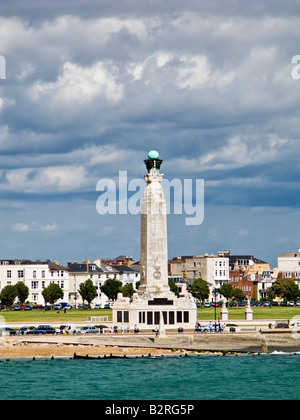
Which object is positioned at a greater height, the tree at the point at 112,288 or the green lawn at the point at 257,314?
the tree at the point at 112,288

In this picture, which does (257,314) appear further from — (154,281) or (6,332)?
(6,332)

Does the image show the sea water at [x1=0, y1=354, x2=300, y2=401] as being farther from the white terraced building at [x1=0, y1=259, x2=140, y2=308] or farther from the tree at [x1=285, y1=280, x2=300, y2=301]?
the white terraced building at [x1=0, y1=259, x2=140, y2=308]

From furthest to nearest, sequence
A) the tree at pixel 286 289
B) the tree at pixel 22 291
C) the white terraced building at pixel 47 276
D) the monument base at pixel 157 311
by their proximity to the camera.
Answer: the white terraced building at pixel 47 276
the tree at pixel 286 289
the tree at pixel 22 291
the monument base at pixel 157 311

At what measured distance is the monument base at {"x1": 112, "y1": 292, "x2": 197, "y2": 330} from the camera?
95.1m

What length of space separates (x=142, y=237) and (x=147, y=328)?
9.40m

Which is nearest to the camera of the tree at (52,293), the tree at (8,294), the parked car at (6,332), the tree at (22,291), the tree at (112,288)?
the parked car at (6,332)

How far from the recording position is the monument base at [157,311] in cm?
9506

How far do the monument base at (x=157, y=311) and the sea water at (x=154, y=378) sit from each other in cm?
1658

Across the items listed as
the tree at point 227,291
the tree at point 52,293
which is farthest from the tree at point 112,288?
the tree at point 227,291

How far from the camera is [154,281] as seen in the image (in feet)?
316

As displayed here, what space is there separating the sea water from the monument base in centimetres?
1658

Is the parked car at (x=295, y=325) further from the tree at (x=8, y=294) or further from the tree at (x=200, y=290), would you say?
the tree at (x=8, y=294)

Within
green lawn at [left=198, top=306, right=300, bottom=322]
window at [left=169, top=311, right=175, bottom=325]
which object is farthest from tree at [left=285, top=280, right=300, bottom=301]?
window at [left=169, top=311, right=175, bottom=325]
